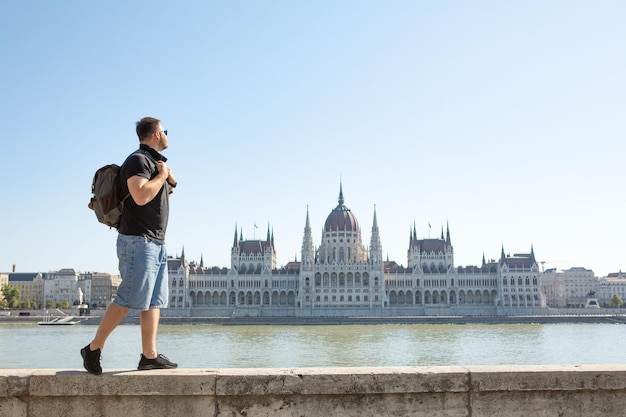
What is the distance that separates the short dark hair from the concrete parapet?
82.7 inches

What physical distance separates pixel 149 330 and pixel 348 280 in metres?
109

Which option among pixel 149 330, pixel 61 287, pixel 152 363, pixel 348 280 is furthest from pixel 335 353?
pixel 61 287

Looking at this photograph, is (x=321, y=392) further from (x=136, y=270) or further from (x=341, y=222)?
(x=341, y=222)

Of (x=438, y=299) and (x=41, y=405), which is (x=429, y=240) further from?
(x=41, y=405)

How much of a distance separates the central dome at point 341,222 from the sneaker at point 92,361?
113270 mm

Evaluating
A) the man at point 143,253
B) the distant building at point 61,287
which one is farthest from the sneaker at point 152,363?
the distant building at point 61,287

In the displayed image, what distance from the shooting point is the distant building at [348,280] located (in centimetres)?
11200

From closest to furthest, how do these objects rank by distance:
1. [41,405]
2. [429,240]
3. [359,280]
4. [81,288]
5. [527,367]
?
[41,405], [527,367], [359,280], [429,240], [81,288]

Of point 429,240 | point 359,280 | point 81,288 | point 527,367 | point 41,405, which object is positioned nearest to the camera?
point 41,405

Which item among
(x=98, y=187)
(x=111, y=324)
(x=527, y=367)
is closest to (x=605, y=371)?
(x=527, y=367)

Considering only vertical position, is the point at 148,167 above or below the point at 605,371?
above

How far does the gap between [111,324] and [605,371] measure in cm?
400

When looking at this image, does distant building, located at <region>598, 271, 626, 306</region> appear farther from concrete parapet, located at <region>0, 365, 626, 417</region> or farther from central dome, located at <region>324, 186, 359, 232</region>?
concrete parapet, located at <region>0, 365, 626, 417</region>

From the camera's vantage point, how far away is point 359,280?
113 meters
